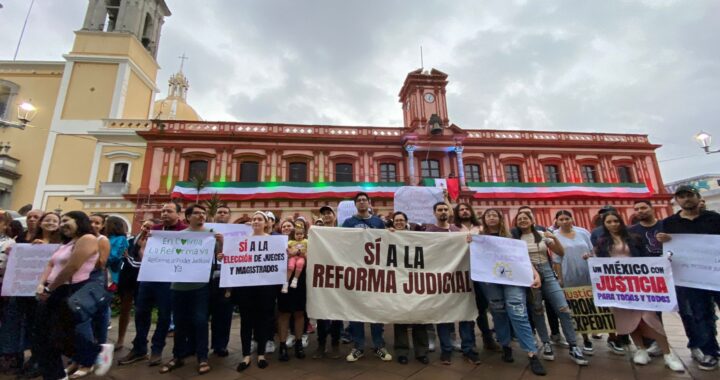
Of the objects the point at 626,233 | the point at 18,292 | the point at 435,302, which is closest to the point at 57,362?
the point at 18,292

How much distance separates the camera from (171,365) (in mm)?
3514

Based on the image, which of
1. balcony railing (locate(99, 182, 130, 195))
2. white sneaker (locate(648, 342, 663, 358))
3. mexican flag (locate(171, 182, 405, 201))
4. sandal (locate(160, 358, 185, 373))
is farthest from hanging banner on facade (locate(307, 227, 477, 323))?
balcony railing (locate(99, 182, 130, 195))

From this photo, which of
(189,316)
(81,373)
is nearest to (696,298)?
(189,316)

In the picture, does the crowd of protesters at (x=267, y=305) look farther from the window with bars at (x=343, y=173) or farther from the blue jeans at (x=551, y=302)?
the window with bars at (x=343, y=173)

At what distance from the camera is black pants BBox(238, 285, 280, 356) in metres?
3.66

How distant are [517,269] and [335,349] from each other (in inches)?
99.6

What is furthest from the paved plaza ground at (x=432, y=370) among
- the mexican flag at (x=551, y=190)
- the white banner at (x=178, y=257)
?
the mexican flag at (x=551, y=190)

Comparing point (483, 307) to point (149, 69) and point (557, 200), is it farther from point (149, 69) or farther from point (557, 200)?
point (149, 69)

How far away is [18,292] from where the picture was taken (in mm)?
3451

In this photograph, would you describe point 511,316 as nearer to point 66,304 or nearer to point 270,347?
point 270,347

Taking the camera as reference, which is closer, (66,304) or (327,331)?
(66,304)

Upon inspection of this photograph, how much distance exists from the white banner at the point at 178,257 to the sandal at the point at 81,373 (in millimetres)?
1005

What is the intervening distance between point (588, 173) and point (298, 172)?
18.9 meters

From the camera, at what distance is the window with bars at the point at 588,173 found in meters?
20.0
